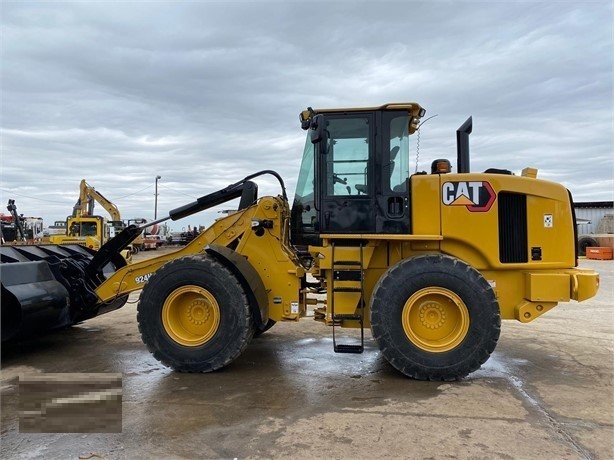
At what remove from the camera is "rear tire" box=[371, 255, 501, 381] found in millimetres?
4844

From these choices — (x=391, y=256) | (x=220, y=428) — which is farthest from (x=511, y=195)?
(x=220, y=428)

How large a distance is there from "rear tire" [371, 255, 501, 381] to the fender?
1.21 meters

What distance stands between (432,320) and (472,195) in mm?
1396

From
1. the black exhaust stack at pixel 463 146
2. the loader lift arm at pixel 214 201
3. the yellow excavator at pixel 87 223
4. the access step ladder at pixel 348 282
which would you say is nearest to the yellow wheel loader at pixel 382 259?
the access step ladder at pixel 348 282

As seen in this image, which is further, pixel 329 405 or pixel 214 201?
pixel 214 201

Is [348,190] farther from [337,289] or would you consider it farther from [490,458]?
[490,458]

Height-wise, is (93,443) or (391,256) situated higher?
(391,256)

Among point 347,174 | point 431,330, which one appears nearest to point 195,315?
point 347,174

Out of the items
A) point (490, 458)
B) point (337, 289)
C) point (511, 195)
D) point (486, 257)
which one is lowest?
point (490, 458)

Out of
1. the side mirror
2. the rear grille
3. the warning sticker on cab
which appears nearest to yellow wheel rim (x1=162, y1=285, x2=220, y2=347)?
the side mirror

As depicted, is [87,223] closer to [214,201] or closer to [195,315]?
[214,201]

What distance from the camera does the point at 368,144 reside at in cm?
538

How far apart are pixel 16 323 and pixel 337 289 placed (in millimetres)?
3635

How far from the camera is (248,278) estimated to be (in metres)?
5.28
